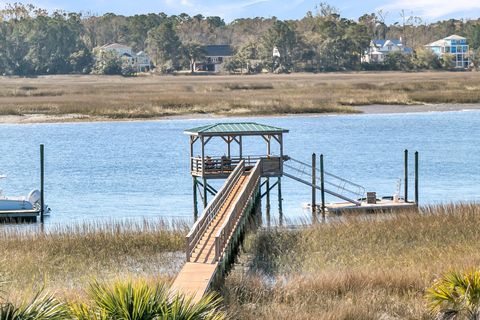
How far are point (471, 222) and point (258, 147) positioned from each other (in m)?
44.1

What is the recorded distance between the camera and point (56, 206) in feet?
149

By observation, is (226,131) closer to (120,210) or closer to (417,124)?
(120,210)

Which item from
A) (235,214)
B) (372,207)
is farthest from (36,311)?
(372,207)

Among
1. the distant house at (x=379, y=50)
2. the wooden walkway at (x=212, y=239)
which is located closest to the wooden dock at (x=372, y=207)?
the wooden walkway at (x=212, y=239)

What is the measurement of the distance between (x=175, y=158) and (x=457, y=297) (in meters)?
47.2

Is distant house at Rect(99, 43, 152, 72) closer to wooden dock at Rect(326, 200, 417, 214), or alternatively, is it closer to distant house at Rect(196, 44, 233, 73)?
distant house at Rect(196, 44, 233, 73)

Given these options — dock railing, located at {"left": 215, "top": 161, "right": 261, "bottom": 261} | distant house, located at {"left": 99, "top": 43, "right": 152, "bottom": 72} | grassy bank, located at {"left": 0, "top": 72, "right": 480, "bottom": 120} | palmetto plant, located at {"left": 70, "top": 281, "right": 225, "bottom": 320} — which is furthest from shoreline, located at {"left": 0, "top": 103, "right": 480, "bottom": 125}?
distant house, located at {"left": 99, "top": 43, "right": 152, "bottom": 72}

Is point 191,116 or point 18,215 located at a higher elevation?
point 191,116

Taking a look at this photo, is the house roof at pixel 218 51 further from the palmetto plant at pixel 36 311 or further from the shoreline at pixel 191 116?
the palmetto plant at pixel 36 311

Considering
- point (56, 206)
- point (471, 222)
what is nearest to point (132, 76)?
point (56, 206)

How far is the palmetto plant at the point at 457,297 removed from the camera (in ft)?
63.7

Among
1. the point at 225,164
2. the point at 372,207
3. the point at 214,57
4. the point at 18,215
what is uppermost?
the point at 214,57

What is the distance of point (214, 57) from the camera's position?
189 meters

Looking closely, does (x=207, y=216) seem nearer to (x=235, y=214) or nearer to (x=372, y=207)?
(x=235, y=214)
